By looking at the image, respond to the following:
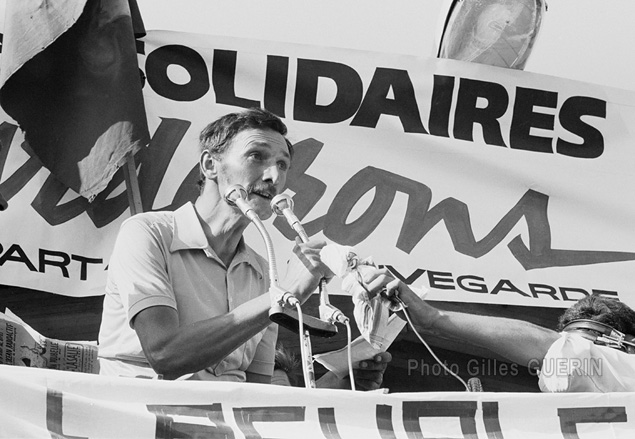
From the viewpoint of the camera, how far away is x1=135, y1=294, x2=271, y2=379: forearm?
2.78 metres

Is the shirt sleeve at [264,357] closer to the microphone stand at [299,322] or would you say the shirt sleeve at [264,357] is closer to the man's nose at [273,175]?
the man's nose at [273,175]

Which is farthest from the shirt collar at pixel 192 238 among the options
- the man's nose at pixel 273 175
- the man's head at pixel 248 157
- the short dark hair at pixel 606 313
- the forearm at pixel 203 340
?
the short dark hair at pixel 606 313

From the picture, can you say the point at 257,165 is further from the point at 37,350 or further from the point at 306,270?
the point at 37,350

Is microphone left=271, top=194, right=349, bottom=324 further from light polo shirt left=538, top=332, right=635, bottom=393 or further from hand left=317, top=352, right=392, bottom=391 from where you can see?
light polo shirt left=538, top=332, right=635, bottom=393

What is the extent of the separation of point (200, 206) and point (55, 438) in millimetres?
1293

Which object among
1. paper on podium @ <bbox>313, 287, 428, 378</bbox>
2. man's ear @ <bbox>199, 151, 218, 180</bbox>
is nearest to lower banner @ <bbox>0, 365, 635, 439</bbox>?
paper on podium @ <bbox>313, 287, 428, 378</bbox>

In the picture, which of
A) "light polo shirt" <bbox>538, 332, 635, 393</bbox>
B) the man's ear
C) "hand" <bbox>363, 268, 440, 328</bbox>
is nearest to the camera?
"hand" <bbox>363, 268, 440, 328</bbox>

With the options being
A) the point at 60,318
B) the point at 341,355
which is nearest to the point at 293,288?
the point at 341,355

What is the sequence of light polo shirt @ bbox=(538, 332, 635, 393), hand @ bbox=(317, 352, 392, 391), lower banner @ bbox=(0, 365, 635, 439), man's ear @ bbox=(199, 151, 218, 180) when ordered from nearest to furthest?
Answer: lower banner @ bbox=(0, 365, 635, 439) → light polo shirt @ bbox=(538, 332, 635, 393) → hand @ bbox=(317, 352, 392, 391) → man's ear @ bbox=(199, 151, 218, 180)

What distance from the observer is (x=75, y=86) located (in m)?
3.89

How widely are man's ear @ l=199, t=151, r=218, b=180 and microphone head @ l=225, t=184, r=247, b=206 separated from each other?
338 millimetres

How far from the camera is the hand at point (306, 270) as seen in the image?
109 inches

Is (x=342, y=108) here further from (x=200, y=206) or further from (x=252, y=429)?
(x=252, y=429)

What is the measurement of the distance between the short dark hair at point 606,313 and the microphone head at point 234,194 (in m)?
0.95
